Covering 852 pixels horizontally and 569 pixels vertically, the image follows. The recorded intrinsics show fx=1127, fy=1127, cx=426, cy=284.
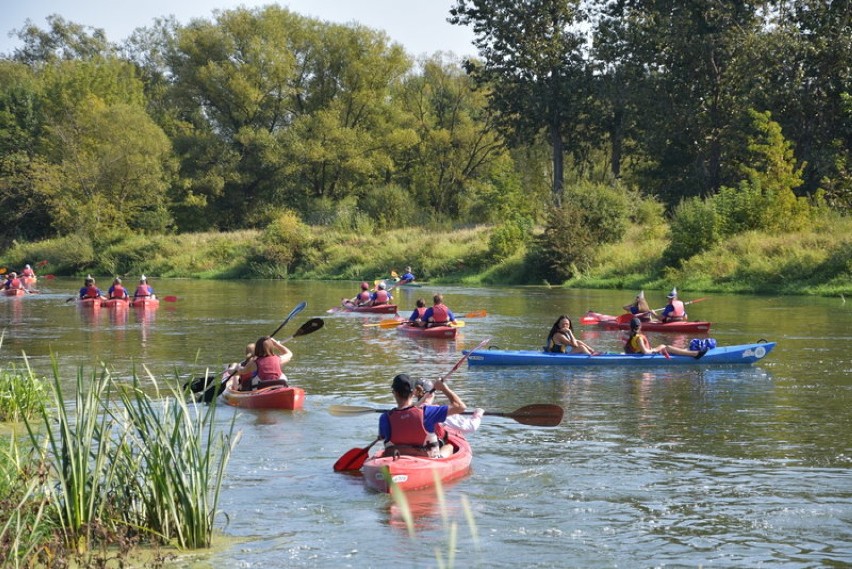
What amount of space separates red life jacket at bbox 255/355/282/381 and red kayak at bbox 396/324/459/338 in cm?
899

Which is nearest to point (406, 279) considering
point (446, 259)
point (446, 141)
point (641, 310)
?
point (446, 259)

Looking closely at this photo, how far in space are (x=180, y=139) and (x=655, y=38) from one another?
29525mm

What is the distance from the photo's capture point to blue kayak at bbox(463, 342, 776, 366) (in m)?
18.5

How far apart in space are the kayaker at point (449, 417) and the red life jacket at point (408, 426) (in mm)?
367

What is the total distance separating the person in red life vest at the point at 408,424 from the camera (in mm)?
10344

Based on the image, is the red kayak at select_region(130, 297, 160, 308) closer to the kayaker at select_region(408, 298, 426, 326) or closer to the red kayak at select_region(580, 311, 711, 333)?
the kayaker at select_region(408, 298, 426, 326)

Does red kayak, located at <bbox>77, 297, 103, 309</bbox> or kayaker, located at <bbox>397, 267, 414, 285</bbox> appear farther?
kayaker, located at <bbox>397, 267, 414, 285</bbox>

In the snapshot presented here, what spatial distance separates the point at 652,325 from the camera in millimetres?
24266

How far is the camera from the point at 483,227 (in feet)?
180

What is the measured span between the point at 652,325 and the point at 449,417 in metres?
13.7

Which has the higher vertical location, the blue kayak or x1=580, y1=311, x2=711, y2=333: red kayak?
x1=580, y1=311, x2=711, y2=333: red kayak

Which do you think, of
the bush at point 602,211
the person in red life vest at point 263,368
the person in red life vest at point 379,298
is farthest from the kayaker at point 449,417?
the bush at point 602,211

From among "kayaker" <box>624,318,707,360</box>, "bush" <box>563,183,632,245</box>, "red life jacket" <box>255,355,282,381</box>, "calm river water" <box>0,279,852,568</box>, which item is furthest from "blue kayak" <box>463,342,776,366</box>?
"bush" <box>563,183,632,245</box>

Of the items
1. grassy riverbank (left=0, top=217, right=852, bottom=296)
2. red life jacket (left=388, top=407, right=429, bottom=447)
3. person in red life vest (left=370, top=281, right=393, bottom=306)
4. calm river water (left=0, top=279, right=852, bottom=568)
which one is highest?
grassy riverbank (left=0, top=217, right=852, bottom=296)
